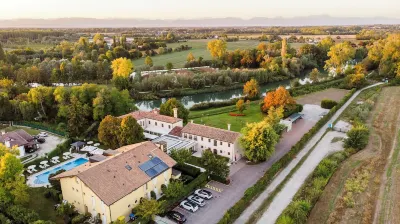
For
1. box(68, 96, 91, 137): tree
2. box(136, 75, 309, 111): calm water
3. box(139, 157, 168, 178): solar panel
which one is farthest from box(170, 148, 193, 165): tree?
box(136, 75, 309, 111): calm water

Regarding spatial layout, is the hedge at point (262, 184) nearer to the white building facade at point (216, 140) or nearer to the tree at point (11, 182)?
Result: the white building facade at point (216, 140)

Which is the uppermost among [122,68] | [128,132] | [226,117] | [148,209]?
[122,68]

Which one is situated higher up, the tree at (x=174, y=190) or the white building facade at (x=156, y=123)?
the white building facade at (x=156, y=123)

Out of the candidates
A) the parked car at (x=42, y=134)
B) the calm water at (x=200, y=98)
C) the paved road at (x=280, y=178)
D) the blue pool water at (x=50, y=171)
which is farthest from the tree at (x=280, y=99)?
the parked car at (x=42, y=134)

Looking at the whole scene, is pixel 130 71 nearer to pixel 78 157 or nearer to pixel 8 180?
pixel 78 157

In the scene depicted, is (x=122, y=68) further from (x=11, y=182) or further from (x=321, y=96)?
(x=11, y=182)

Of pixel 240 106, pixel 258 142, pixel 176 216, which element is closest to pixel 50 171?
pixel 176 216

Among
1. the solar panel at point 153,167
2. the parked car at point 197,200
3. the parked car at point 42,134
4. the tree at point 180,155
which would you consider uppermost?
the solar panel at point 153,167

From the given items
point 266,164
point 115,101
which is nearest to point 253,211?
point 266,164
